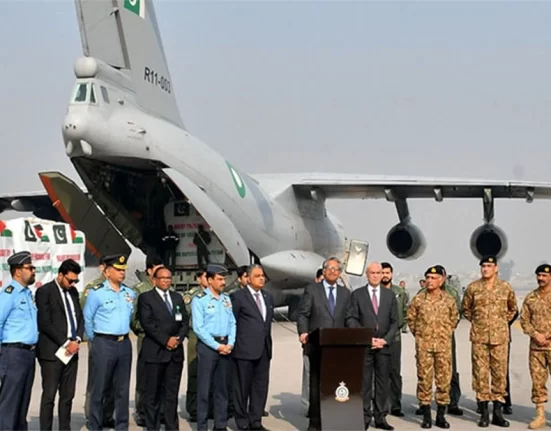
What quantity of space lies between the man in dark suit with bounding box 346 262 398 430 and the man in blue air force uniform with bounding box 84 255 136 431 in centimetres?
202

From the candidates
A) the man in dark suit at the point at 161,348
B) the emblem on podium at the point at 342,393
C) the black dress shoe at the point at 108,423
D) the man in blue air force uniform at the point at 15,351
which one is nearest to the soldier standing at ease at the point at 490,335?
the emblem on podium at the point at 342,393

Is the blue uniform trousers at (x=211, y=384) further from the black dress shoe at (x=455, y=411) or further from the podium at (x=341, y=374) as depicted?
the black dress shoe at (x=455, y=411)

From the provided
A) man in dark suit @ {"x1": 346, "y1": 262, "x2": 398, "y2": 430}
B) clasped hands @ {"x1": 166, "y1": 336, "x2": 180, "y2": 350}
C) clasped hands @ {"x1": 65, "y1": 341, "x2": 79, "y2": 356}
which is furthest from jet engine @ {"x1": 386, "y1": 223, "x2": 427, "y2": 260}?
clasped hands @ {"x1": 65, "y1": 341, "x2": 79, "y2": 356}

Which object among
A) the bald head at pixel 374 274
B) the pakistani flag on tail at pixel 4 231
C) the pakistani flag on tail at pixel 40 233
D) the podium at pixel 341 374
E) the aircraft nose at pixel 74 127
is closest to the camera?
the podium at pixel 341 374

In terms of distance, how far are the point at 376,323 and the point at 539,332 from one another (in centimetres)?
149

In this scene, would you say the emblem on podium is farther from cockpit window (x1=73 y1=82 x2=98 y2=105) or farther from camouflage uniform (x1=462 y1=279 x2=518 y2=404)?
cockpit window (x1=73 y1=82 x2=98 y2=105)

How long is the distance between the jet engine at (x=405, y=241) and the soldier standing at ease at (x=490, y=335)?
11168 mm

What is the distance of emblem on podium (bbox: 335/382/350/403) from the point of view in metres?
6.21

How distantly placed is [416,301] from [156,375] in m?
2.53

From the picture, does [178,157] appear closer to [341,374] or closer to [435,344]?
[435,344]

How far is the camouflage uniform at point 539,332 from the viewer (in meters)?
6.81

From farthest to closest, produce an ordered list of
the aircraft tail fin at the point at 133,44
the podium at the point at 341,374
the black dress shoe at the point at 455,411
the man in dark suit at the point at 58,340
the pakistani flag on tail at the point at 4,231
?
1. the pakistani flag on tail at the point at 4,231
2. the aircraft tail fin at the point at 133,44
3. the black dress shoe at the point at 455,411
4. the podium at the point at 341,374
5. the man in dark suit at the point at 58,340

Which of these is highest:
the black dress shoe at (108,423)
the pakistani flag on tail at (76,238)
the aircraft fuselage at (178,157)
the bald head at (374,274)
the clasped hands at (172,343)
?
the aircraft fuselage at (178,157)

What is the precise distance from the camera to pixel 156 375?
21.1ft
